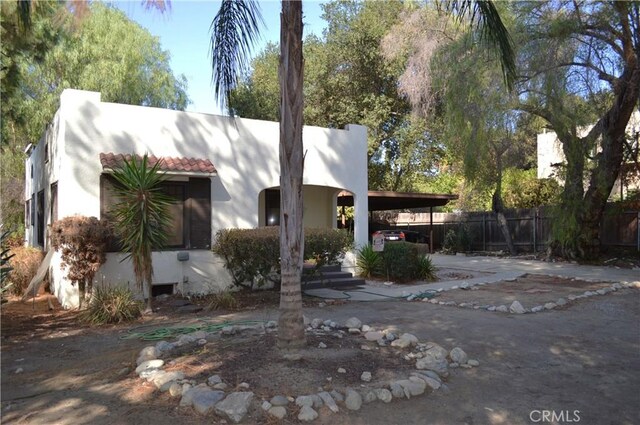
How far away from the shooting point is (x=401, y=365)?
5348mm

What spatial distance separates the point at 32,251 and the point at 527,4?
1570cm

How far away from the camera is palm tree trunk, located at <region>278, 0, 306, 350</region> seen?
213 inches

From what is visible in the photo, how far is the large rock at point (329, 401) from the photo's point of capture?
417 centimetres

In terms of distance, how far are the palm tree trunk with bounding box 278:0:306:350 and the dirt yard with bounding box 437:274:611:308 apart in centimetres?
544

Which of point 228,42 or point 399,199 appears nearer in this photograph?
point 228,42

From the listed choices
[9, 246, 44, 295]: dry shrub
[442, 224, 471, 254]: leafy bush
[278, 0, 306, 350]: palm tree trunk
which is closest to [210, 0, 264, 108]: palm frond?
[278, 0, 306, 350]: palm tree trunk

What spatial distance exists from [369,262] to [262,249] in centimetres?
476

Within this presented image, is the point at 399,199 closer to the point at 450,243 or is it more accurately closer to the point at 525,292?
the point at 525,292

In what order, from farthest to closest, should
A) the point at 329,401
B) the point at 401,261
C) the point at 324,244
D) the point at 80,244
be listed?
1. the point at 401,261
2. the point at 324,244
3. the point at 80,244
4. the point at 329,401

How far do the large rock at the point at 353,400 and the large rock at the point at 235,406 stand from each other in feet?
2.74

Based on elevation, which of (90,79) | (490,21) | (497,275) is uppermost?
(90,79)

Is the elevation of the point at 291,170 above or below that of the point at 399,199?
below

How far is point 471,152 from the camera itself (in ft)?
57.8

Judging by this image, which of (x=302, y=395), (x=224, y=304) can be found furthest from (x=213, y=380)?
(x=224, y=304)
